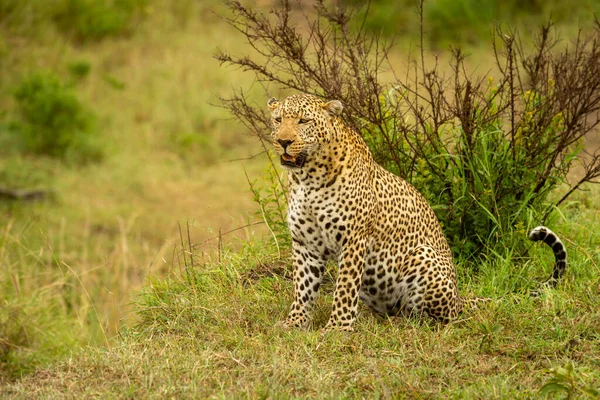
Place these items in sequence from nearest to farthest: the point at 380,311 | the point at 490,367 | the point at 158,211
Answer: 1. the point at 490,367
2. the point at 380,311
3. the point at 158,211

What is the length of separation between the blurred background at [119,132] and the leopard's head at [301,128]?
11.9ft

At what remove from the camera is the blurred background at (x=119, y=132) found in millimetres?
10977

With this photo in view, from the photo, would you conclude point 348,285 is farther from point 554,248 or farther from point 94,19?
point 94,19

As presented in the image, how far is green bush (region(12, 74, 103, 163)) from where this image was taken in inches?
579

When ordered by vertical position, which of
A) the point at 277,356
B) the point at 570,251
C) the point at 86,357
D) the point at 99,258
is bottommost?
the point at 99,258

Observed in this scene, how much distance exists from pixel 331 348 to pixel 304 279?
0.59 metres

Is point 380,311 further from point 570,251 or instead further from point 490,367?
point 570,251

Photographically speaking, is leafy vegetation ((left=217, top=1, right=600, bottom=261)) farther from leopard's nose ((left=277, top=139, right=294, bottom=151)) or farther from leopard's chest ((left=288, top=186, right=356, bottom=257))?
leopard's nose ((left=277, top=139, right=294, bottom=151))

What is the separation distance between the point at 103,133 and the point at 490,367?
1051 cm

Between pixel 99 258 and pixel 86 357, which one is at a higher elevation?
pixel 86 357

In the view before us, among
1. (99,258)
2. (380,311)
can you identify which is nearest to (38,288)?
(99,258)

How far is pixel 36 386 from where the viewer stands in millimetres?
6273

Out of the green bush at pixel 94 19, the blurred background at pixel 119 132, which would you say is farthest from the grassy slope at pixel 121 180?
the green bush at pixel 94 19

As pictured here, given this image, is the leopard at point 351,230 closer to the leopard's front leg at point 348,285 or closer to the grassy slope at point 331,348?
the leopard's front leg at point 348,285
